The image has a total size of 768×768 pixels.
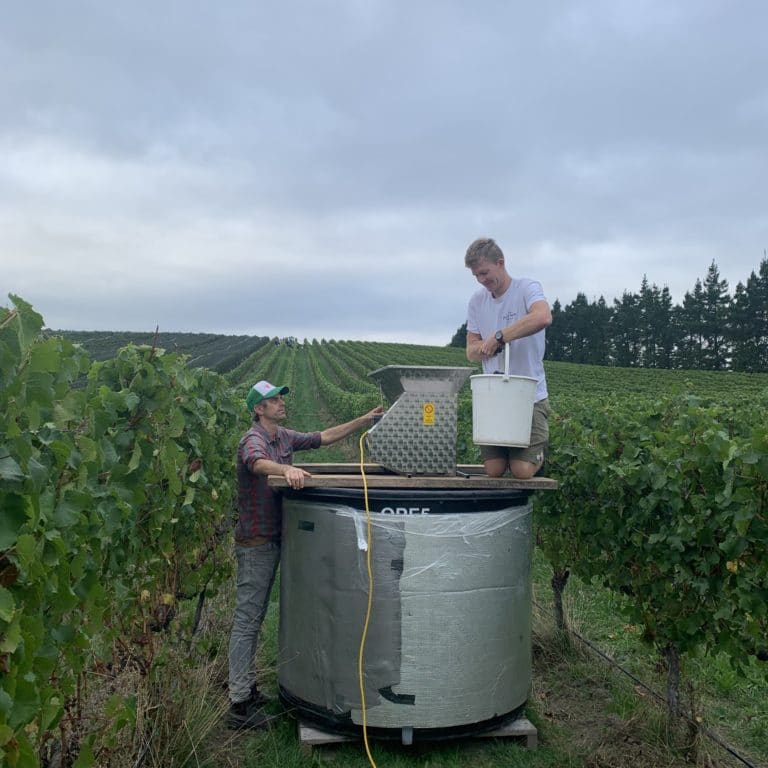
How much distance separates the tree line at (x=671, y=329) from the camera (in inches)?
2852

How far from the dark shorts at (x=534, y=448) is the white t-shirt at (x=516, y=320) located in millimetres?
136

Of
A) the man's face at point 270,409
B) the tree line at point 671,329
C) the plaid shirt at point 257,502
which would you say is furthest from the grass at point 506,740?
the tree line at point 671,329

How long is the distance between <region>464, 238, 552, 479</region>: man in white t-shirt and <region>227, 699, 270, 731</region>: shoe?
1629 millimetres

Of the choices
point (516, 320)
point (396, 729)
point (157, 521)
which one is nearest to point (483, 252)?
point (516, 320)

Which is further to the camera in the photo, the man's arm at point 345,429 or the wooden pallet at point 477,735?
the man's arm at point 345,429

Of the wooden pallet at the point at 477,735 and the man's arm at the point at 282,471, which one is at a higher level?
the man's arm at the point at 282,471

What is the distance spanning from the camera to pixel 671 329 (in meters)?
80.5

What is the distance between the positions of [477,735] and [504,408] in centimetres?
148

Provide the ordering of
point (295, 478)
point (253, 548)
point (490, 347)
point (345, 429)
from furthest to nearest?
point (345, 429), point (253, 548), point (490, 347), point (295, 478)

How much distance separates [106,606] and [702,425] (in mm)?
2535

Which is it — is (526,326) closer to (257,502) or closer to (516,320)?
(516,320)

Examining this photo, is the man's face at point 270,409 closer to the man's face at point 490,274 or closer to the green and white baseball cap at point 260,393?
the green and white baseball cap at point 260,393

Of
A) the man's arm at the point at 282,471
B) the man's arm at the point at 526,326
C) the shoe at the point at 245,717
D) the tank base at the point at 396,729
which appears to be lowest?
the shoe at the point at 245,717

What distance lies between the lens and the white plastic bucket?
3.52 m
